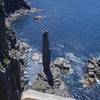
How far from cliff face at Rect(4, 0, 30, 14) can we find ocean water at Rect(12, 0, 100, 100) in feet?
18.2

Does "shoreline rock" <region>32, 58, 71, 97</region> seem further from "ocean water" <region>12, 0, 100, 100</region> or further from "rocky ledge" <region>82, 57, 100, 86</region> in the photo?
"rocky ledge" <region>82, 57, 100, 86</region>

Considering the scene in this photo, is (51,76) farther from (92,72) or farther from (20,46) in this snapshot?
(20,46)

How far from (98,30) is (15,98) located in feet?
249

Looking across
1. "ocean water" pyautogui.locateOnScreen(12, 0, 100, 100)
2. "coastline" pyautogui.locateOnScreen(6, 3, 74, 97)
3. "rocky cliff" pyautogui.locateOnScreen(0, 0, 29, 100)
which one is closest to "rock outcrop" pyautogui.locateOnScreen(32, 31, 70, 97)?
"ocean water" pyautogui.locateOnScreen(12, 0, 100, 100)

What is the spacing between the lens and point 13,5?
11831 centimetres

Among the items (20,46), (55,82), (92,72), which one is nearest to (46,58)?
(55,82)

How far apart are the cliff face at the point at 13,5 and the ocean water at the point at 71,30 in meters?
5.54

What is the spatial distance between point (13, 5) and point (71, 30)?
1065 inches

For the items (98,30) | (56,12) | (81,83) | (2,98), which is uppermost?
(56,12)

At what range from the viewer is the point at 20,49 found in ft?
278

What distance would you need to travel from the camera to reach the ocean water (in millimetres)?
73125

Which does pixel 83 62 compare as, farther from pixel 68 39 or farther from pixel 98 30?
pixel 98 30

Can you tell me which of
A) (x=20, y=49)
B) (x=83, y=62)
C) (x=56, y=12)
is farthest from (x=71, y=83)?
(x=56, y=12)

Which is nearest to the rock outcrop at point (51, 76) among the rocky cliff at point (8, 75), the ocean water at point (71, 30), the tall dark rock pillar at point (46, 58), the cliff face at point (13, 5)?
the tall dark rock pillar at point (46, 58)
